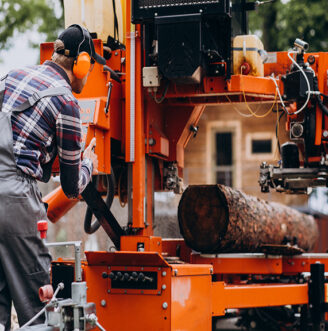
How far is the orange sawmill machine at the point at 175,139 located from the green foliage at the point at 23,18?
1316 cm

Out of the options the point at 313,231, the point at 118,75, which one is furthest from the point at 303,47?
the point at 313,231

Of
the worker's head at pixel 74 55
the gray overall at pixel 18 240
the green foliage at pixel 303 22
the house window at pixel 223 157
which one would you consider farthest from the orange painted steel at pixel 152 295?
the house window at pixel 223 157

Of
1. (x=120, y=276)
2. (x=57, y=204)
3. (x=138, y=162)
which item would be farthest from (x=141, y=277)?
(x=57, y=204)

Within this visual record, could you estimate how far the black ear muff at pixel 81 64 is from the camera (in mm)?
4086

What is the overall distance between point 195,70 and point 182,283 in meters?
1.56

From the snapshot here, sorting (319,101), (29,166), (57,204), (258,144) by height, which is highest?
(258,144)

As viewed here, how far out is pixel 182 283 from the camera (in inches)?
181

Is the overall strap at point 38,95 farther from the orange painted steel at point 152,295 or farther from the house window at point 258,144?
the house window at point 258,144

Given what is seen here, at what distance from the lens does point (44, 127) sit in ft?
12.6

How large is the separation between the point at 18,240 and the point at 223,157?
658 inches

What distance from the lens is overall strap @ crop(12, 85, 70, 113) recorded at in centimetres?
382

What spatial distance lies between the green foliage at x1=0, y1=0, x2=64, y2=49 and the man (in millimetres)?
15167

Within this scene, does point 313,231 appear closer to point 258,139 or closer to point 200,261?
point 200,261

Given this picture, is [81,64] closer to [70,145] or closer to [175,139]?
[70,145]
